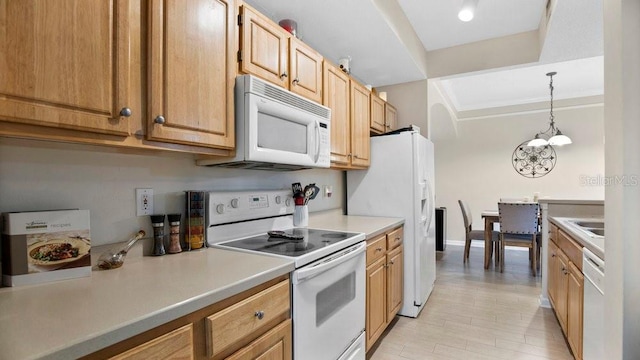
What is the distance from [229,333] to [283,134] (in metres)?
1.01

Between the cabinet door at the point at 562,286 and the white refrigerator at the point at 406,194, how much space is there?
3.27 ft

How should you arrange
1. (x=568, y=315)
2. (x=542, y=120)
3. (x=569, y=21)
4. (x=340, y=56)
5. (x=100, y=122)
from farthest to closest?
(x=542, y=120) → (x=340, y=56) → (x=569, y=21) → (x=568, y=315) → (x=100, y=122)

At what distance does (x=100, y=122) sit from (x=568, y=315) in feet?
9.18

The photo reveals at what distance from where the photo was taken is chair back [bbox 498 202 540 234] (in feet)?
12.9

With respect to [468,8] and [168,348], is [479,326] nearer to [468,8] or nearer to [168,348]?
[468,8]

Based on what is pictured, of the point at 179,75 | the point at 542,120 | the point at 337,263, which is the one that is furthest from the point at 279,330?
the point at 542,120

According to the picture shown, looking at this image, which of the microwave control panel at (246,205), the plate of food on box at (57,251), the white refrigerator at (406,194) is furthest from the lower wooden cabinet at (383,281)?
the plate of food on box at (57,251)

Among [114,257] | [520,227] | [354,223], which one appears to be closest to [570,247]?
[354,223]

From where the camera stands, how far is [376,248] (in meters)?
2.17

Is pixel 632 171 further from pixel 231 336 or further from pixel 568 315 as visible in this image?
pixel 568 315

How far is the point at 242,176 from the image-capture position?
192 centimetres

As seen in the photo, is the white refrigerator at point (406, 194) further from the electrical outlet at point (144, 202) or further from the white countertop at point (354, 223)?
the electrical outlet at point (144, 202)

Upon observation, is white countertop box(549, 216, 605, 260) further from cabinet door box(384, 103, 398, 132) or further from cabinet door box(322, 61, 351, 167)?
cabinet door box(384, 103, 398, 132)

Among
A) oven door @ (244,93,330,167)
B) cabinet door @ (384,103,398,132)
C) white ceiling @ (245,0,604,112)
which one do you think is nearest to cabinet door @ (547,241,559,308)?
white ceiling @ (245,0,604,112)
